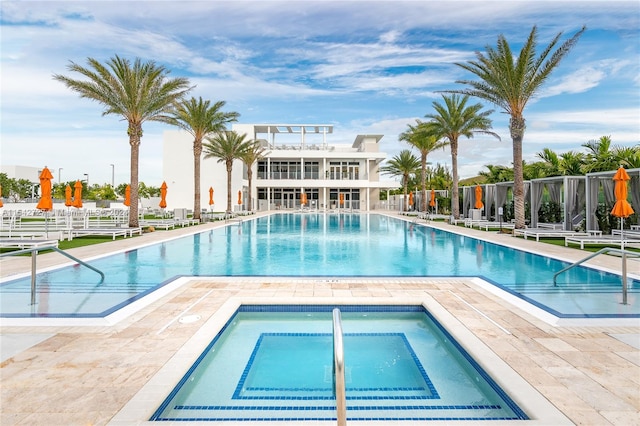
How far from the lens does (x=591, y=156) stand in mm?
19094

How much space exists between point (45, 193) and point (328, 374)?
1231 cm

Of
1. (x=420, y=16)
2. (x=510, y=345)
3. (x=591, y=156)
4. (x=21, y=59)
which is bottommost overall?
(x=510, y=345)

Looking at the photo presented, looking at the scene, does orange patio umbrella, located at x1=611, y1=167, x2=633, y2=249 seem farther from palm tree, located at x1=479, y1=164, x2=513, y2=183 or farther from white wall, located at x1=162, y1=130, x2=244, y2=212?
white wall, located at x1=162, y1=130, x2=244, y2=212

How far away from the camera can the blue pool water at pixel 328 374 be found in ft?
10.6

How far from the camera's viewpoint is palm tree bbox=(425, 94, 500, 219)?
2273 cm

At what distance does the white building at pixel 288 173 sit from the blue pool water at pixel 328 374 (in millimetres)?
37672

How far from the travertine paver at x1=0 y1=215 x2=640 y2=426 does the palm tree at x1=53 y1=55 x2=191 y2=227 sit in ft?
45.3

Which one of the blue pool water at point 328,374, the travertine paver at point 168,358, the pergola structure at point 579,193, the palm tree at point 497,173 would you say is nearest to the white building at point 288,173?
the palm tree at point 497,173

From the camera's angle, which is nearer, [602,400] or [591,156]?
[602,400]

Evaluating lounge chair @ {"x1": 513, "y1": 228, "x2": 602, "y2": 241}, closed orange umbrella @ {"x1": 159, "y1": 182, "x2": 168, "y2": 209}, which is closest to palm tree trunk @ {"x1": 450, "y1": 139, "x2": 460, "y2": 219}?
lounge chair @ {"x1": 513, "y1": 228, "x2": 602, "y2": 241}

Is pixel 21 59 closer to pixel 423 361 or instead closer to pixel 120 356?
pixel 120 356

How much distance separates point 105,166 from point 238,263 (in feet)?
195

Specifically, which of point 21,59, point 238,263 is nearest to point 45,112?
point 21,59

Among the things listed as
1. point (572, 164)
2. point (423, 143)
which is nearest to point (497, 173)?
point (423, 143)
